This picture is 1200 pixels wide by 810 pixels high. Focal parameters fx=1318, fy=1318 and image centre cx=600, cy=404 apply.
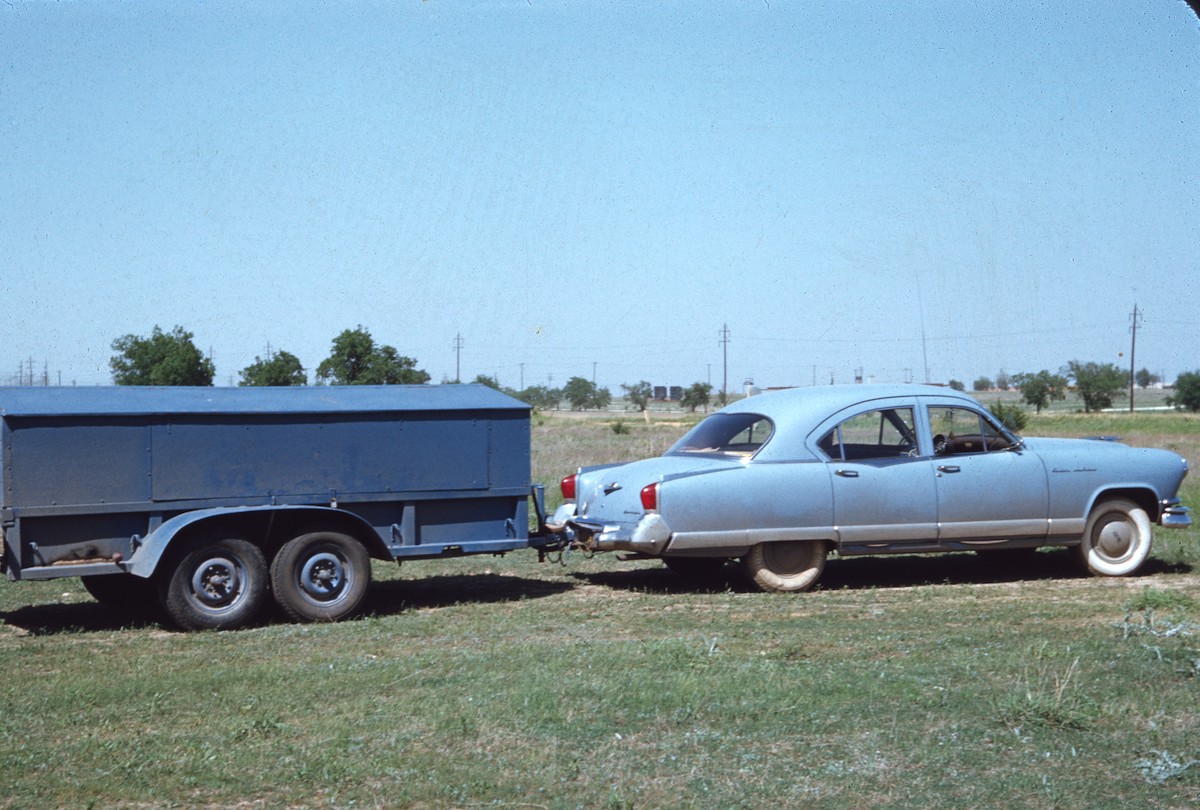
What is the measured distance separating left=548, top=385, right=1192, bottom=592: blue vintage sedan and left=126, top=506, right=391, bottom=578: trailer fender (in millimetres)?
1804

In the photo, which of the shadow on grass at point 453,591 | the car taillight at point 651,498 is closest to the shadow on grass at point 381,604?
the shadow on grass at point 453,591

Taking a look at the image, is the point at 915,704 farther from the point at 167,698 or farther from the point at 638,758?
the point at 167,698

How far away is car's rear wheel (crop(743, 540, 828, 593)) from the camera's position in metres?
10.7

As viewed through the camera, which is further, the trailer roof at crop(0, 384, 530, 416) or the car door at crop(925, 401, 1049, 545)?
the car door at crop(925, 401, 1049, 545)

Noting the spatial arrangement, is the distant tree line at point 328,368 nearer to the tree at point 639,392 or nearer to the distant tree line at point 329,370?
the distant tree line at point 329,370

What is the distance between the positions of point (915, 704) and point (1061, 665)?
1.28 m

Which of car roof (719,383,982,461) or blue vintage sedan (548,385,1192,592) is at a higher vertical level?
car roof (719,383,982,461)

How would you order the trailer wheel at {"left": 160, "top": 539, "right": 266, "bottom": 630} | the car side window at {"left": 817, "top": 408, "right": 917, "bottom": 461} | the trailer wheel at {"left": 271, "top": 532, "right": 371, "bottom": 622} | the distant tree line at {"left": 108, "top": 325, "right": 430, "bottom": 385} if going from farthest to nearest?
the distant tree line at {"left": 108, "top": 325, "right": 430, "bottom": 385}
the car side window at {"left": 817, "top": 408, "right": 917, "bottom": 461}
the trailer wheel at {"left": 271, "top": 532, "right": 371, "bottom": 622}
the trailer wheel at {"left": 160, "top": 539, "right": 266, "bottom": 630}

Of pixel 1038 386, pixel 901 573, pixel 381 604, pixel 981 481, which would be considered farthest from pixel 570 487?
pixel 1038 386

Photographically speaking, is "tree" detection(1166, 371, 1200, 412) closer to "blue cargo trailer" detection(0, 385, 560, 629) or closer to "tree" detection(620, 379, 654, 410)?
"tree" detection(620, 379, 654, 410)

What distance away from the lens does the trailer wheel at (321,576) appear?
953 centimetres

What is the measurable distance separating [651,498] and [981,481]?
2.94 metres

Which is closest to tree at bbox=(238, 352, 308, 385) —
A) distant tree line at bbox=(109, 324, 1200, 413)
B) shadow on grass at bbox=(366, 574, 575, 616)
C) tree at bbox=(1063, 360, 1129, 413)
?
distant tree line at bbox=(109, 324, 1200, 413)

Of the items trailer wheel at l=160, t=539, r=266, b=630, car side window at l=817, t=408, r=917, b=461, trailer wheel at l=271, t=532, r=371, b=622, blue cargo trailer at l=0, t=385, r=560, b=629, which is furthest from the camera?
car side window at l=817, t=408, r=917, b=461
